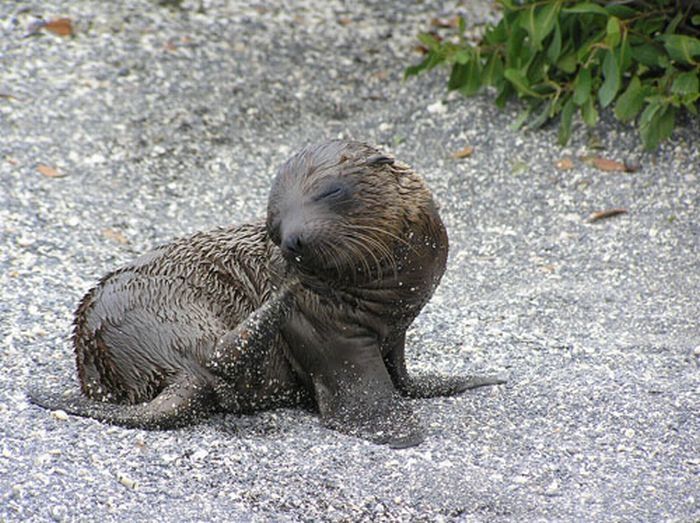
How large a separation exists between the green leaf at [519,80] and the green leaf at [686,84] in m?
1.04

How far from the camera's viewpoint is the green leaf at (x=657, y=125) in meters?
7.46

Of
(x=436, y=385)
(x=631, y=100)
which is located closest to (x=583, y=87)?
(x=631, y=100)

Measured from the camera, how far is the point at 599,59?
753 centimetres

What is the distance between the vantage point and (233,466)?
4.41 m

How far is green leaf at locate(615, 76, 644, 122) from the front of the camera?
749 cm

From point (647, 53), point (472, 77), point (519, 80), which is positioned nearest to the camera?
point (647, 53)

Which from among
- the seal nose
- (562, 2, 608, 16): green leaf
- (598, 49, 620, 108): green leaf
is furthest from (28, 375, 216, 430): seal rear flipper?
(562, 2, 608, 16): green leaf

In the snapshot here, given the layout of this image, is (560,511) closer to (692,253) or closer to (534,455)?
(534,455)

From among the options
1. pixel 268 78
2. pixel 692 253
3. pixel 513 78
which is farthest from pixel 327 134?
pixel 692 253

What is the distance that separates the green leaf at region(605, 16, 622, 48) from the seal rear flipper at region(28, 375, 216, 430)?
3881 millimetres

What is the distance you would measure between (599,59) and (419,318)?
2.48 metres

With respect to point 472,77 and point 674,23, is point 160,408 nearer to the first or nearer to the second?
point 472,77

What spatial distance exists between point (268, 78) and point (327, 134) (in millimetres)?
906

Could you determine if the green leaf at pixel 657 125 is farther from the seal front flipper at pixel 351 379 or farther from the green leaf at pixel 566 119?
the seal front flipper at pixel 351 379
